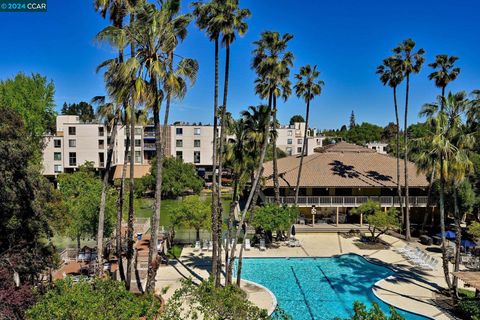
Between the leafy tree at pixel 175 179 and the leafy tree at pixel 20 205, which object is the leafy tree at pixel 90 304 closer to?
the leafy tree at pixel 20 205

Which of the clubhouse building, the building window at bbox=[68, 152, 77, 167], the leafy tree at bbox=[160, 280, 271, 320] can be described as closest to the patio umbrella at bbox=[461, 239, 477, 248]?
the clubhouse building

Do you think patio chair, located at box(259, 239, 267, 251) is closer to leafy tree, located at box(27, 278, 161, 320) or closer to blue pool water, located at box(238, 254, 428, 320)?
blue pool water, located at box(238, 254, 428, 320)

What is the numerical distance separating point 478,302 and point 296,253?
13636 millimetres

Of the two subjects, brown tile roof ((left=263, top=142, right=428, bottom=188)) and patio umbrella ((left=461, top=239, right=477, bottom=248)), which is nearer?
patio umbrella ((left=461, top=239, right=477, bottom=248))

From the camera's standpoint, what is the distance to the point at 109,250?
87.5ft

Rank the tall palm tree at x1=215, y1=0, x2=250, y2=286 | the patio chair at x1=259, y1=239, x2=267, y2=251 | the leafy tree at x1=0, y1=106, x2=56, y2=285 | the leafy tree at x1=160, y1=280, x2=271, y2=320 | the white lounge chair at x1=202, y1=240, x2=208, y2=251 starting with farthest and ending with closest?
the patio chair at x1=259, y1=239, x2=267, y2=251 → the white lounge chair at x1=202, y1=240, x2=208, y2=251 → the tall palm tree at x1=215, y1=0, x2=250, y2=286 → the leafy tree at x1=0, y1=106, x2=56, y2=285 → the leafy tree at x1=160, y1=280, x2=271, y2=320

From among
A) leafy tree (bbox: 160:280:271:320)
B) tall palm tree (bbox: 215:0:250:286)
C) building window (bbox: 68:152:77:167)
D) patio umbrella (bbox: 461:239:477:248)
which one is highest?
tall palm tree (bbox: 215:0:250:286)

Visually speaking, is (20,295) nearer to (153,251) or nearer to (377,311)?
(153,251)

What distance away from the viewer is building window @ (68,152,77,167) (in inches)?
2408

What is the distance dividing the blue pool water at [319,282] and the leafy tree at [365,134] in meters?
112

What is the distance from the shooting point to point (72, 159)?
61.3 meters

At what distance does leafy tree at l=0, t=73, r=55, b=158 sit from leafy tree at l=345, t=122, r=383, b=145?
107m

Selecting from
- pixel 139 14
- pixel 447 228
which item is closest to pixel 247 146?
pixel 139 14

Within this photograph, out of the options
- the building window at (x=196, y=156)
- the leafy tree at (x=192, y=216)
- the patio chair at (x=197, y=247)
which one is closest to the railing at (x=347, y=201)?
the patio chair at (x=197, y=247)
